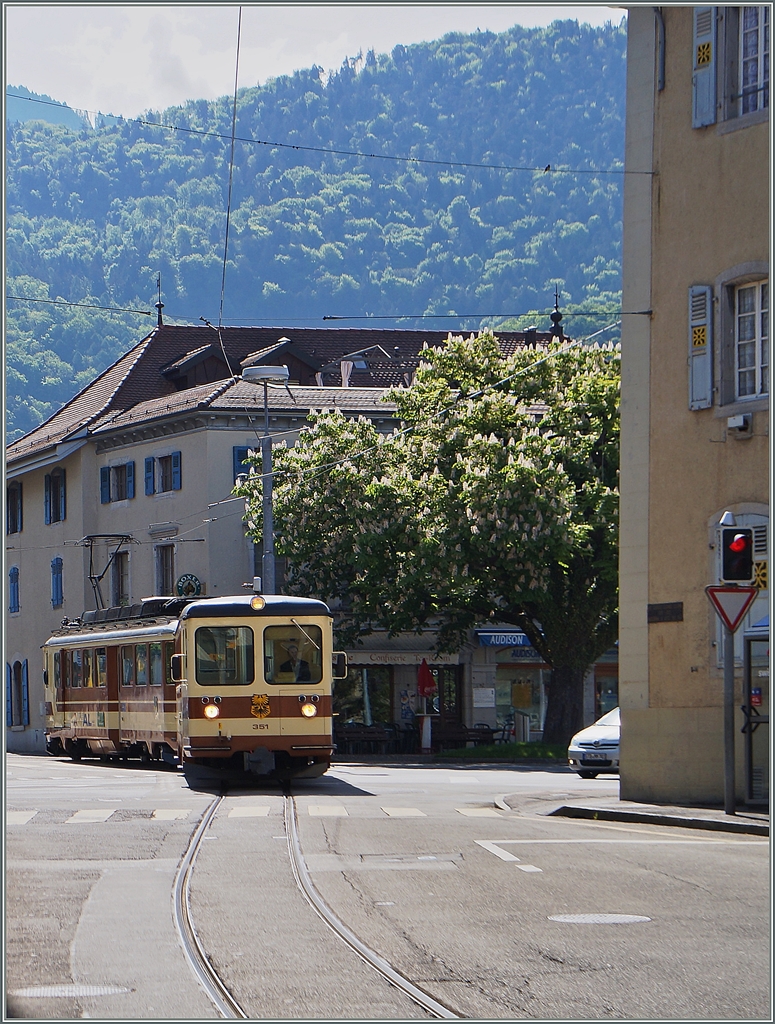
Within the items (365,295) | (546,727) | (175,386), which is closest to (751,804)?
(546,727)

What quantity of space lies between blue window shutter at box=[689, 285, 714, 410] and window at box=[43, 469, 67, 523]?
129ft

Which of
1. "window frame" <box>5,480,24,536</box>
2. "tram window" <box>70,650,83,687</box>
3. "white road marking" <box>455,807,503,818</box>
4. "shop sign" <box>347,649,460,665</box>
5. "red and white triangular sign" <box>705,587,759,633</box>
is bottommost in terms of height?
"shop sign" <box>347,649,460,665</box>

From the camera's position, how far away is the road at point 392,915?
7.75 m

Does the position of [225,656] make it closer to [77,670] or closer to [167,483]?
[77,670]

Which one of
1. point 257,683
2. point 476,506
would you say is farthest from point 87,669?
point 257,683

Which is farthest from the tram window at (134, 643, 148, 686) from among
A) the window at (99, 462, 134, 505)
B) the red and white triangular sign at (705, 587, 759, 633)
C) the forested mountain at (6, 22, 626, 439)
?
the forested mountain at (6, 22, 626, 439)

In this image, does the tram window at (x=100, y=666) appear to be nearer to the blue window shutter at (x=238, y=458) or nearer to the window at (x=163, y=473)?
the blue window shutter at (x=238, y=458)

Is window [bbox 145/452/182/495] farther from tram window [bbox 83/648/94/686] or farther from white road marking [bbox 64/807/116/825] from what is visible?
white road marking [bbox 64/807/116/825]

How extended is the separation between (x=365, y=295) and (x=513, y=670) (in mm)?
112806

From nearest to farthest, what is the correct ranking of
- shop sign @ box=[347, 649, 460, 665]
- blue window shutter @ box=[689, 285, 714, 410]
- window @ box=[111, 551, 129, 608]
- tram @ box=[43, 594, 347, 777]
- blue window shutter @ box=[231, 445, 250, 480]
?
blue window shutter @ box=[689, 285, 714, 410] < tram @ box=[43, 594, 347, 777] < blue window shutter @ box=[231, 445, 250, 480] < shop sign @ box=[347, 649, 460, 665] < window @ box=[111, 551, 129, 608]

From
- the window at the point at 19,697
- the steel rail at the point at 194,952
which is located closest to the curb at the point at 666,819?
the steel rail at the point at 194,952

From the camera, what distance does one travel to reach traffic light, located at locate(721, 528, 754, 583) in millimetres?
17062

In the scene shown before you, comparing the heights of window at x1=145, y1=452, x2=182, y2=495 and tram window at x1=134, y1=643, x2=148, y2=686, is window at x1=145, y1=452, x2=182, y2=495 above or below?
above

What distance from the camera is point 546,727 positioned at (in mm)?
41812
